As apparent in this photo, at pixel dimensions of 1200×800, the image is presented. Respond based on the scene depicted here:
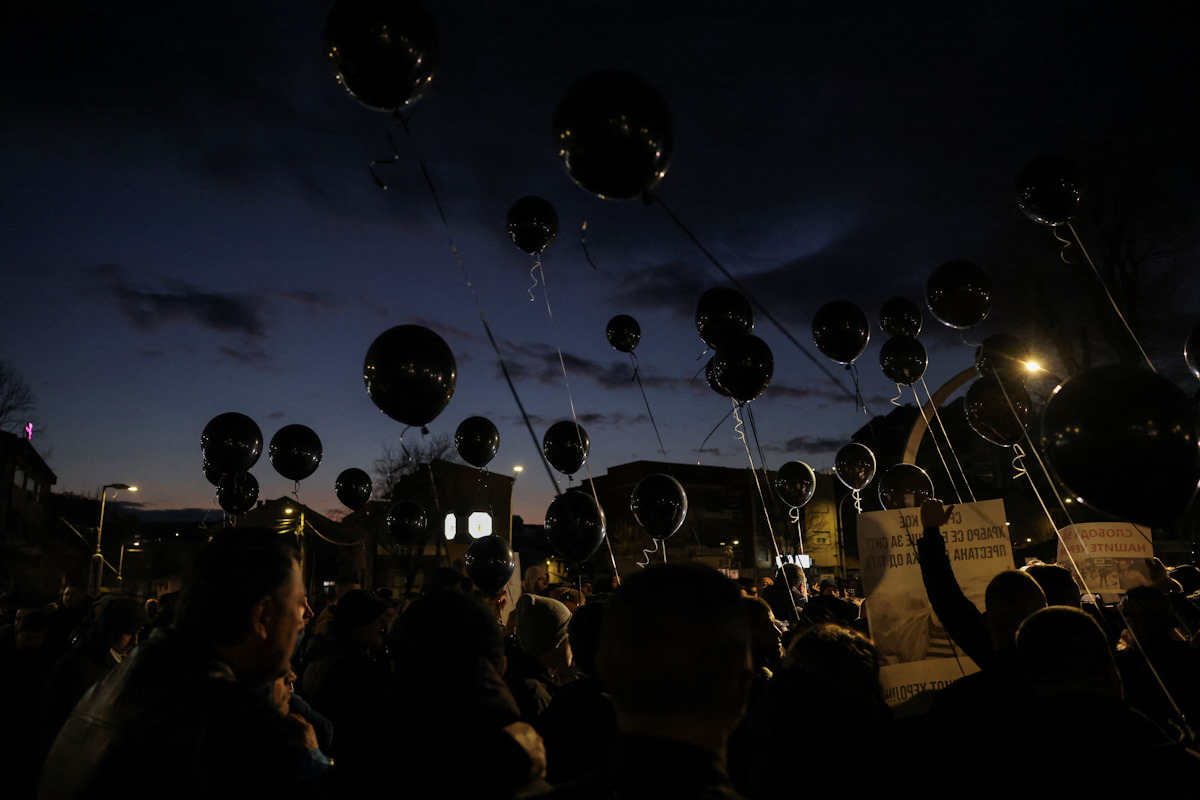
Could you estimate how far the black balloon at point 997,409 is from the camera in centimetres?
726

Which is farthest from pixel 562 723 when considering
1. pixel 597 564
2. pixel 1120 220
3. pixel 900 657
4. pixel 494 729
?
pixel 597 564

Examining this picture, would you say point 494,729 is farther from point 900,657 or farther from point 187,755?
point 900,657

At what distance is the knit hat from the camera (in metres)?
4.13

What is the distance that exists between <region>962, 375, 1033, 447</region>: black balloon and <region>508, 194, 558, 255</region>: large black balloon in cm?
534

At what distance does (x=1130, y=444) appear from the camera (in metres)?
3.04

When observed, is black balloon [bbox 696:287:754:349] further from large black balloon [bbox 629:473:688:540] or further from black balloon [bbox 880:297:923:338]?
large black balloon [bbox 629:473:688:540]

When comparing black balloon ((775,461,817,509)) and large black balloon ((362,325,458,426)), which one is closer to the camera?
large black balloon ((362,325,458,426))

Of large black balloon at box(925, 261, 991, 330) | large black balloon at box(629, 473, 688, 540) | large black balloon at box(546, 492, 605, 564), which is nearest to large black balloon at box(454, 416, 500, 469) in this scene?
large black balloon at box(546, 492, 605, 564)

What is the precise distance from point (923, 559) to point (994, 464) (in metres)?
41.4

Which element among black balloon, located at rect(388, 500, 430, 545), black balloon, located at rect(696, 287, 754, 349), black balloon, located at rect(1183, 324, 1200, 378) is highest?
black balloon, located at rect(696, 287, 754, 349)

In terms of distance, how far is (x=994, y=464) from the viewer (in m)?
39.9

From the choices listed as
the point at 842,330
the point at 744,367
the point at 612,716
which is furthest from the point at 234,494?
the point at 612,716

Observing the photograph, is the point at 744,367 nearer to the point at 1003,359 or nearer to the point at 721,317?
the point at 721,317

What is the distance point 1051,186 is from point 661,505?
5617 millimetres
